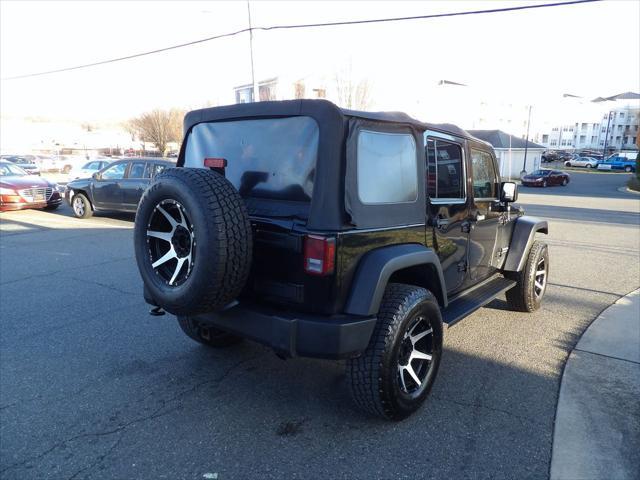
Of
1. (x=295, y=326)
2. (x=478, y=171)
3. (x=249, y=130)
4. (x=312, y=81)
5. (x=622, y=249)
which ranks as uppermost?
(x=312, y=81)

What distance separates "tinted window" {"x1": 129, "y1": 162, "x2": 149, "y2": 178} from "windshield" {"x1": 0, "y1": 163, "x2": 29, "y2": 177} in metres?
4.62

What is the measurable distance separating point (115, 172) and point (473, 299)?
10876 mm

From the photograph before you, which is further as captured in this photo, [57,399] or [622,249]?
[622,249]

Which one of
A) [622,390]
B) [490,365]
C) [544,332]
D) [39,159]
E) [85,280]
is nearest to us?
[622,390]

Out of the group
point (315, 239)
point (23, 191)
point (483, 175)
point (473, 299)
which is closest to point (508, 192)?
point (483, 175)

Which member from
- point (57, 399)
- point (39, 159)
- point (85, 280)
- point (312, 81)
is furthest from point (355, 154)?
point (312, 81)

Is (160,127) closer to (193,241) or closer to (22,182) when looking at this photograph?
(22,182)

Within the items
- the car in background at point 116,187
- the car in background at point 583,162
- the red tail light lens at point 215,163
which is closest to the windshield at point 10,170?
the car in background at point 116,187

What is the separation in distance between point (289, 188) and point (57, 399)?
2290mm

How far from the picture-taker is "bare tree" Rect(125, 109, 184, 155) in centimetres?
4753

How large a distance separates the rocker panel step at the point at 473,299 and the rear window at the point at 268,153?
1615 mm

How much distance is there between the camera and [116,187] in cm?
1194

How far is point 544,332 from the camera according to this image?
4711 mm

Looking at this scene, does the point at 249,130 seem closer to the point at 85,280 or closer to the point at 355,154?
the point at 355,154
